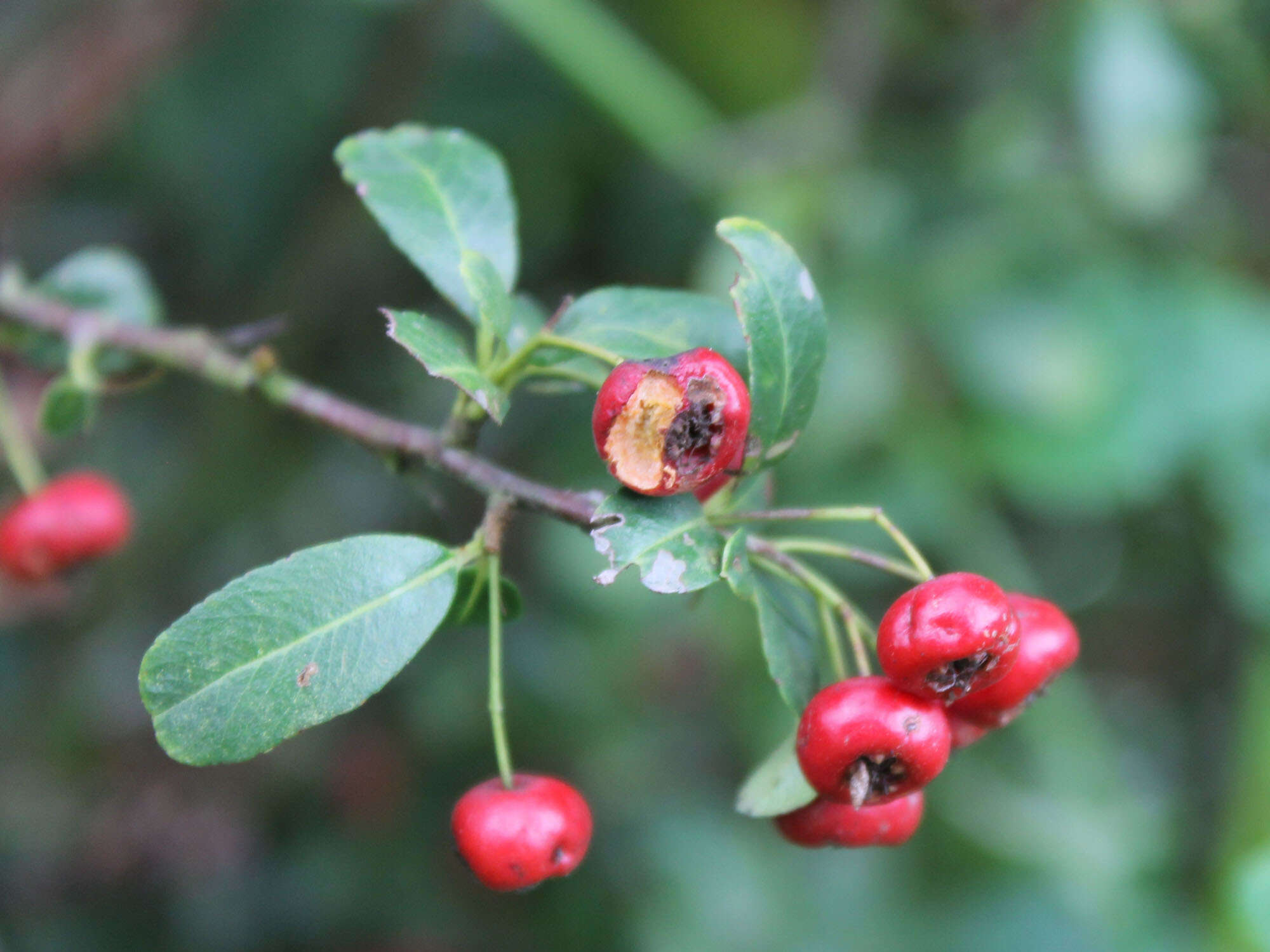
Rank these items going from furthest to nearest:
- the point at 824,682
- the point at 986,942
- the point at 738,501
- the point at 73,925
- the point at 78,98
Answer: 1. the point at 986,942
2. the point at 73,925
3. the point at 78,98
4. the point at 824,682
5. the point at 738,501

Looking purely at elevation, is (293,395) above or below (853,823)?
above

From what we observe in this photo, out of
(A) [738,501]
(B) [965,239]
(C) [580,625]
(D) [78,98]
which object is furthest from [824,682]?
(B) [965,239]

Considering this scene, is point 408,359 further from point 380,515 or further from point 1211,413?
point 1211,413

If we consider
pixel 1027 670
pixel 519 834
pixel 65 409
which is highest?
pixel 65 409

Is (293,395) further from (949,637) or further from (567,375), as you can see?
(949,637)

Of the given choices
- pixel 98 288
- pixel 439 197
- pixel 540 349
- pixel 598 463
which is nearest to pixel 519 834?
pixel 540 349

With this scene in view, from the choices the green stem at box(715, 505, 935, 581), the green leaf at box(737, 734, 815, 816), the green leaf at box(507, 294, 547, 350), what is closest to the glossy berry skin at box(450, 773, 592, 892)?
the green leaf at box(737, 734, 815, 816)

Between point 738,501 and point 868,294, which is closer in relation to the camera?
point 738,501
